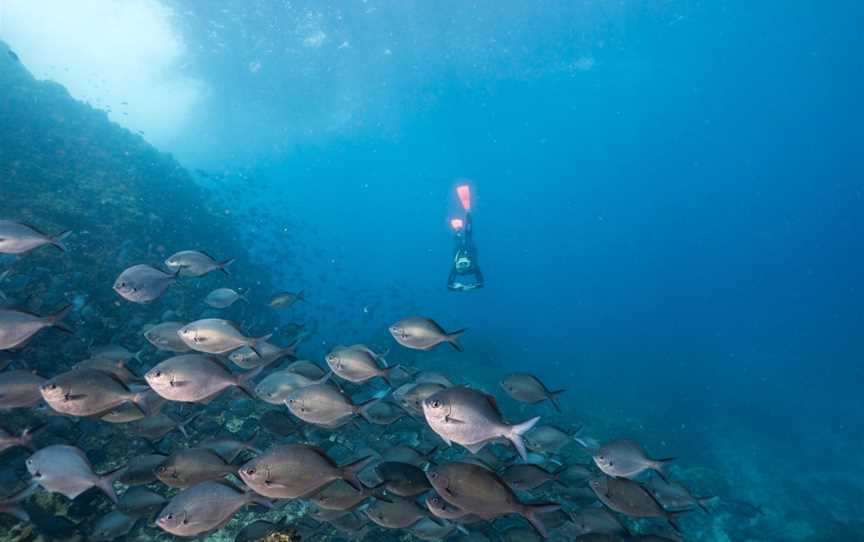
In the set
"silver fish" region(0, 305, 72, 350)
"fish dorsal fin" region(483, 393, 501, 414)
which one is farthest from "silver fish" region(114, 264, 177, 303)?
"fish dorsal fin" region(483, 393, 501, 414)

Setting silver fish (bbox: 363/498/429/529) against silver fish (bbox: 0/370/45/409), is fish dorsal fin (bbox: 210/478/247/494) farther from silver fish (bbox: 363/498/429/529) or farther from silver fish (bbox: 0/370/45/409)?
silver fish (bbox: 0/370/45/409)

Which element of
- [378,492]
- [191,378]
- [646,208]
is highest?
[646,208]

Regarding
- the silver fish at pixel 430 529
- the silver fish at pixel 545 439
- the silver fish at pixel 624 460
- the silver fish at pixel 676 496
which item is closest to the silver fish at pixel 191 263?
the silver fish at pixel 430 529

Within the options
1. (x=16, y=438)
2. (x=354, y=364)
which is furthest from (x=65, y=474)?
(x=354, y=364)

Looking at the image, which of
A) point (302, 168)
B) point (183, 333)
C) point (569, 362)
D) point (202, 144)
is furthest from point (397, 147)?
point (183, 333)

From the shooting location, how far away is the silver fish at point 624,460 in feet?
15.8

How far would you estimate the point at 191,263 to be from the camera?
6.52 metres

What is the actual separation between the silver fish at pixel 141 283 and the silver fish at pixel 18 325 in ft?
4.15

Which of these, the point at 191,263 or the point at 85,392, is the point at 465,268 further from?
the point at 85,392

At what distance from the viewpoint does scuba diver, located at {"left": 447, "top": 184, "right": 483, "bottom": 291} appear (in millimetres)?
13664

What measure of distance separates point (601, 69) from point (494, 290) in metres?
83.5

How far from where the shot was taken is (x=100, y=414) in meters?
3.90

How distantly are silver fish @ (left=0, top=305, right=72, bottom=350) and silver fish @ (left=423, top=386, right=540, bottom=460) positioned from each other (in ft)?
11.3

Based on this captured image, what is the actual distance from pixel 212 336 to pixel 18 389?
165 centimetres
